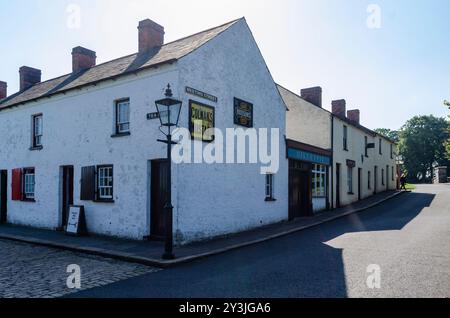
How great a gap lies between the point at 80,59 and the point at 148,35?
504 centimetres

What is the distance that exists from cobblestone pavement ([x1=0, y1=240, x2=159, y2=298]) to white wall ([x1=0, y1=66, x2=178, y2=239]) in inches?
96.5

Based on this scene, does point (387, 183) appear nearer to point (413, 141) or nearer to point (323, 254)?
point (323, 254)

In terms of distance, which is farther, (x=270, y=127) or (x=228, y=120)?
(x=270, y=127)

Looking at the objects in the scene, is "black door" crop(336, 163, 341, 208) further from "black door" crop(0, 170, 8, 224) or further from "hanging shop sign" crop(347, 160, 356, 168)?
"black door" crop(0, 170, 8, 224)

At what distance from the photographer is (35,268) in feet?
27.6

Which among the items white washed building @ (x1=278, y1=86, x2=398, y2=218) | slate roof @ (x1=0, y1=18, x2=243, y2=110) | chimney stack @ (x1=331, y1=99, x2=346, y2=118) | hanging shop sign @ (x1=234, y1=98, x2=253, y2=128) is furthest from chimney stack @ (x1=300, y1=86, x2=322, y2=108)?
slate roof @ (x1=0, y1=18, x2=243, y2=110)

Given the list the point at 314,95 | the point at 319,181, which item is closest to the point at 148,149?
the point at 319,181

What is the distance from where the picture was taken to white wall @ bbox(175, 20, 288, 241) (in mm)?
11422

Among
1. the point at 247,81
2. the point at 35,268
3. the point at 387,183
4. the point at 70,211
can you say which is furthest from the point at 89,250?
the point at 387,183

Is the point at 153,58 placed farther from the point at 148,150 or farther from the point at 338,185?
the point at 338,185

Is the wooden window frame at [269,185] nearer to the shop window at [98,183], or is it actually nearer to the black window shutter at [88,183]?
the shop window at [98,183]

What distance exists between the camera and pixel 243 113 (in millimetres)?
14172

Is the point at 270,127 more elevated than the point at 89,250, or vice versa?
the point at 270,127

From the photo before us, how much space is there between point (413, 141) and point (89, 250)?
6646cm
